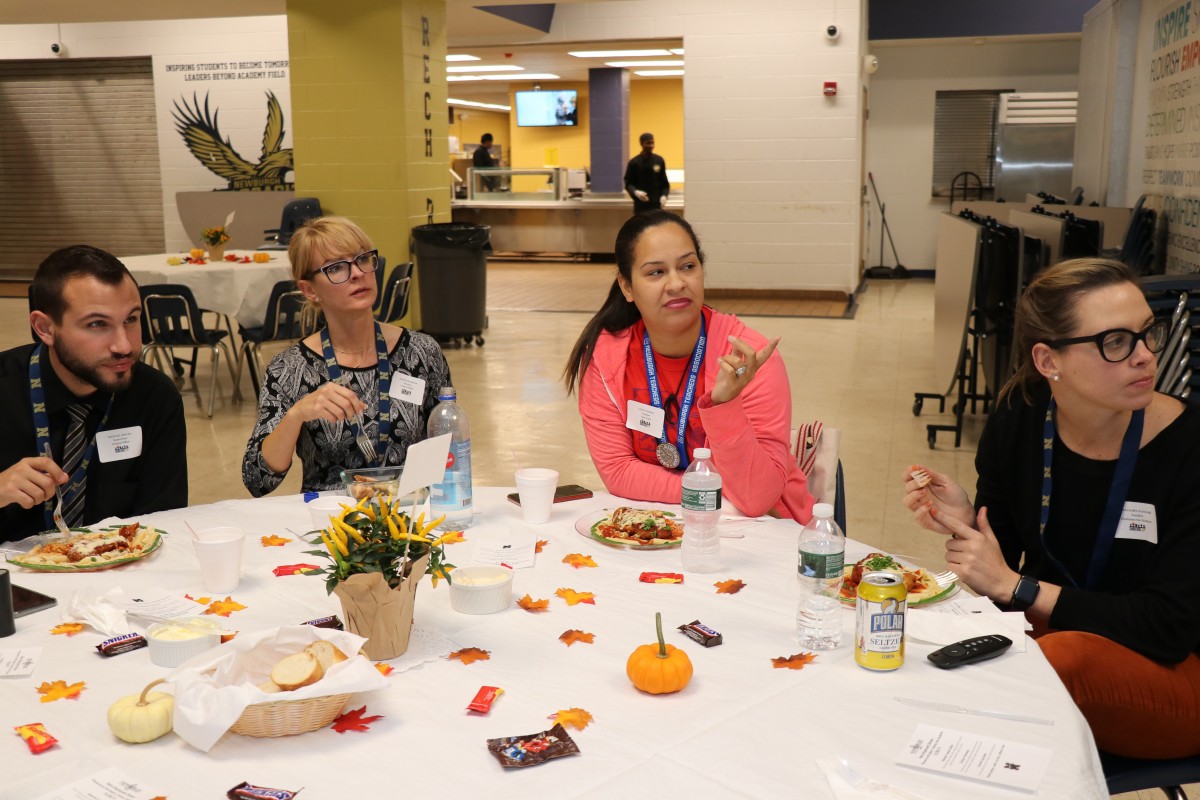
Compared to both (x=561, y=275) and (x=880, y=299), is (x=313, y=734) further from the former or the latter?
(x=561, y=275)

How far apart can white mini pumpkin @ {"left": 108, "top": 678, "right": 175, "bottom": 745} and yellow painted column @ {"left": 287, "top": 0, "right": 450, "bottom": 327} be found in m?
8.07

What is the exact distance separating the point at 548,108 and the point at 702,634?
63.8 feet

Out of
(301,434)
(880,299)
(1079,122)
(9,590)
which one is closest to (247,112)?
(880,299)

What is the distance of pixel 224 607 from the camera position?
1.82 meters

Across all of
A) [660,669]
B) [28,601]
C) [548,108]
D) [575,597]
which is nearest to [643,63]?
[548,108]

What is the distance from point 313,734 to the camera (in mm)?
1393

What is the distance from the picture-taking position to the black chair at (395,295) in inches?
304

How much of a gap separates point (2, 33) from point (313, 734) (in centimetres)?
1519

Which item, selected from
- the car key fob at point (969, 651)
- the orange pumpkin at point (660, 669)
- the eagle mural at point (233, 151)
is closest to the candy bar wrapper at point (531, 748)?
the orange pumpkin at point (660, 669)

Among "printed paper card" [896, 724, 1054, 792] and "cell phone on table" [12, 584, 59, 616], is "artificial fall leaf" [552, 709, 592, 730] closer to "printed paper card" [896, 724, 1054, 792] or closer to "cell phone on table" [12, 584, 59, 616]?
"printed paper card" [896, 724, 1054, 792]

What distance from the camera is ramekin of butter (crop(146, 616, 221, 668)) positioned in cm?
158

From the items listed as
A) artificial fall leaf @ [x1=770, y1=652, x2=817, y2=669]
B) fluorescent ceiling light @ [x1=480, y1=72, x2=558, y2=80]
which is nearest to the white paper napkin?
artificial fall leaf @ [x1=770, y1=652, x2=817, y2=669]

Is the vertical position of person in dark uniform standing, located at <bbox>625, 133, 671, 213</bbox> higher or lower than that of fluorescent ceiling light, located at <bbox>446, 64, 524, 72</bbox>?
lower

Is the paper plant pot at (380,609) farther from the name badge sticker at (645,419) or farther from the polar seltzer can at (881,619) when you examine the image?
the name badge sticker at (645,419)
